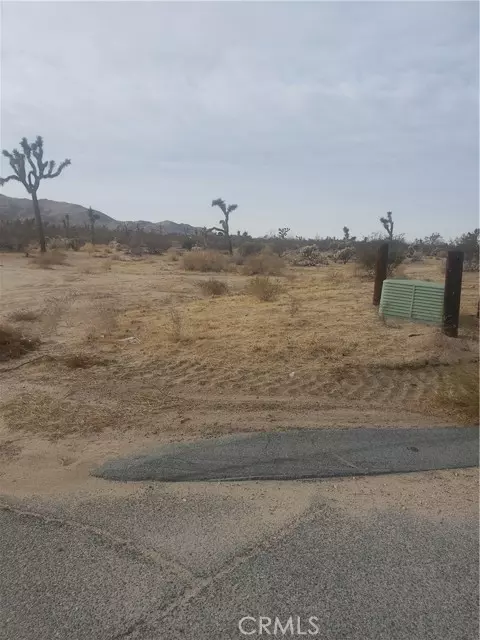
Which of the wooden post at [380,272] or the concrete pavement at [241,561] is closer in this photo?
the concrete pavement at [241,561]

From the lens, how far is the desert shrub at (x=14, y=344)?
26.8 ft

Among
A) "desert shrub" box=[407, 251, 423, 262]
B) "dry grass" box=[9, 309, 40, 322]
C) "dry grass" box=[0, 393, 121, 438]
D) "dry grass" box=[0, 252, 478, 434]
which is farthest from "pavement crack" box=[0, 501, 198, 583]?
"desert shrub" box=[407, 251, 423, 262]

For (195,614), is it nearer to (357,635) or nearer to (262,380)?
(357,635)

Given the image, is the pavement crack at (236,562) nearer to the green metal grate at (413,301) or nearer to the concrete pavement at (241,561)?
the concrete pavement at (241,561)

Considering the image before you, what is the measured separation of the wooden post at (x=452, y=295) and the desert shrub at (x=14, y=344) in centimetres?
730

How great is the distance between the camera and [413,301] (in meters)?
10.5

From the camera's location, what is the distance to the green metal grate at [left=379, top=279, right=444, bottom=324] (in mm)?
10167

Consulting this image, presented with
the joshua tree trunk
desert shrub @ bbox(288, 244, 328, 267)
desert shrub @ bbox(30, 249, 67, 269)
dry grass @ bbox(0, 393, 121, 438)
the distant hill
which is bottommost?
dry grass @ bbox(0, 393, 121, 438)

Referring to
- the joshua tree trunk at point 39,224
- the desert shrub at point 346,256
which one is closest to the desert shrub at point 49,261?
the joshua tree trunk at point 39,224

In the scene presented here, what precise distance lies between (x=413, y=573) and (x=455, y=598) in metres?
0.27

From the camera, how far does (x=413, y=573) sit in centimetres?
317

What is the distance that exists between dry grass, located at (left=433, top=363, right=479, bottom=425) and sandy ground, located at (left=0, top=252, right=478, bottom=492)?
3.4 inches

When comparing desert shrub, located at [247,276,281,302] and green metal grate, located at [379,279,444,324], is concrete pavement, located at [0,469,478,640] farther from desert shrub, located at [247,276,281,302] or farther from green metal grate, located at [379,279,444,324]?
desert shrub, located at [247,276,281,302]

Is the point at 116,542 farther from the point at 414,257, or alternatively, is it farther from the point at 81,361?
the point at 414,257
